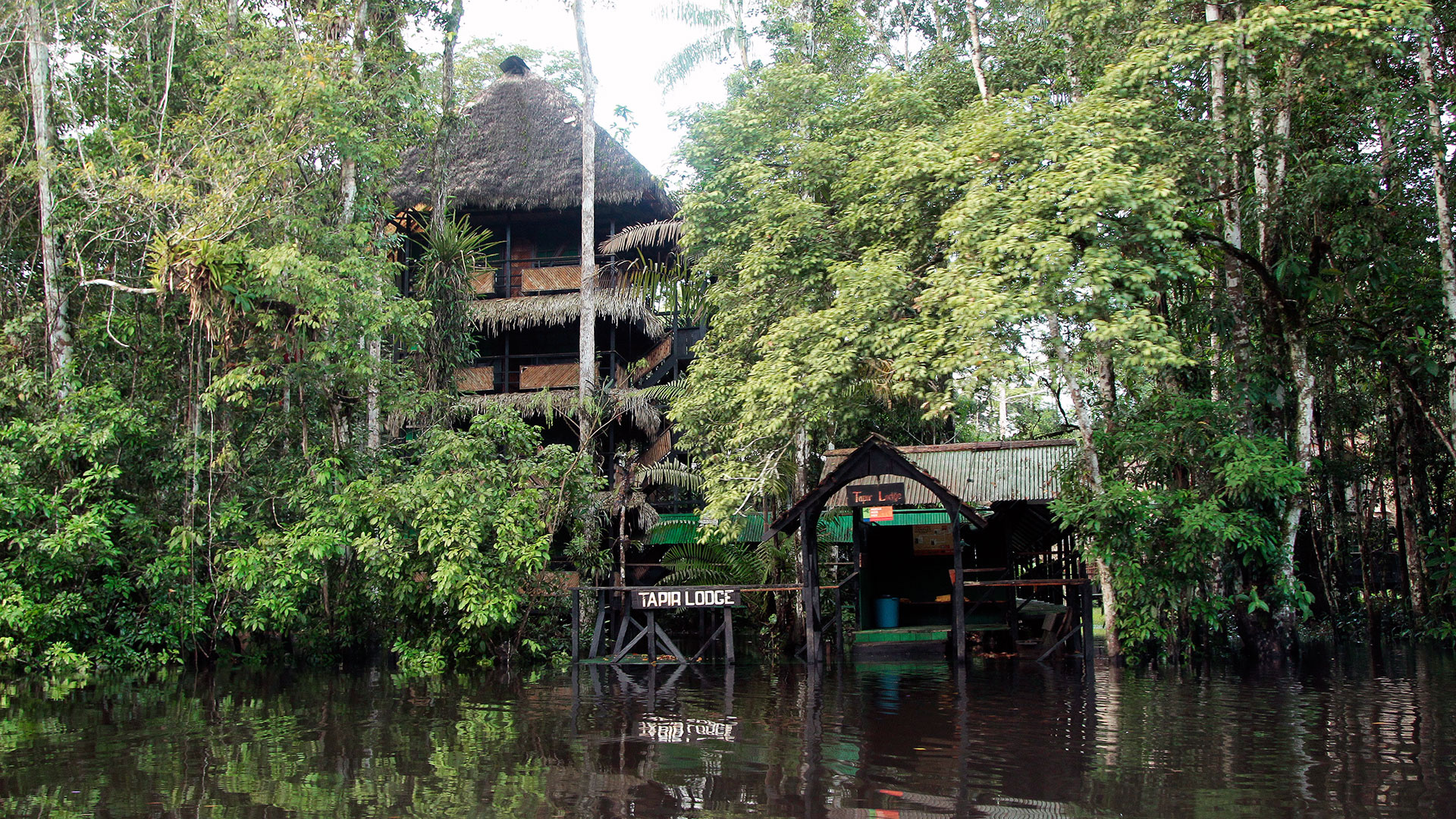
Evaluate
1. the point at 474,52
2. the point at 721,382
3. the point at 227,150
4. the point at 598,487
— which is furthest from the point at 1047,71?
the point at 474,52

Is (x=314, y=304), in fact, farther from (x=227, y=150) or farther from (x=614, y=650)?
(x=614, y=650)

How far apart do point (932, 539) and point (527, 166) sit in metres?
11.6

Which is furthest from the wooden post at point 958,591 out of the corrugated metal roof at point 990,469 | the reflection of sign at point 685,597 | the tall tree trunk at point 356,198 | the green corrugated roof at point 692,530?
the tall tree trunk at point 356,198

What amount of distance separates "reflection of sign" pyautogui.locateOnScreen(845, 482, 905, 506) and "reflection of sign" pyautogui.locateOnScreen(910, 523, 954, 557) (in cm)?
360

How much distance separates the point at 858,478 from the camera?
1184 centimetres

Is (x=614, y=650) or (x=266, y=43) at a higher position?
(x=266, y=43)

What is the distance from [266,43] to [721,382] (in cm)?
783

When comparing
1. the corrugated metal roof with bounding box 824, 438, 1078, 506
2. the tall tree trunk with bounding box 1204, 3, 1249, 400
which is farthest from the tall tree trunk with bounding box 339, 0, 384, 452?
the tall tree trunk with bounding box 1204, 3, 1249, 400

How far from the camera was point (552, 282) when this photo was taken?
2117 cm

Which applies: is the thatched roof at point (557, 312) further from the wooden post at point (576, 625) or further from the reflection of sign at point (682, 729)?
the reflection of sign at point (682, 729)

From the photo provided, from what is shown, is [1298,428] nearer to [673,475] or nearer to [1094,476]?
[1094,476]

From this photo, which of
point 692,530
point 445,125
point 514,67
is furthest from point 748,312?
point 514,67

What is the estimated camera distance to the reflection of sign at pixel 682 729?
287 inches

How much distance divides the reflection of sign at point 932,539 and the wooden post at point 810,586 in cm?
343
